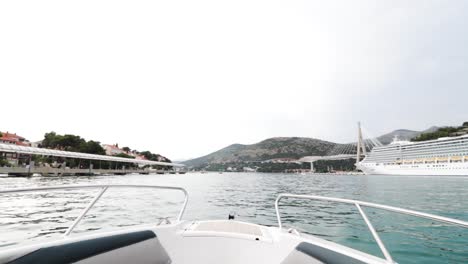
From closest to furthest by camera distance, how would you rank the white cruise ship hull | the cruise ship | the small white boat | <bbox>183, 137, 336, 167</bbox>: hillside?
the small white boat
the white cruise ship hull
the cruise ship
<bbox>183, 137, 336, 167</bbox>: hillside

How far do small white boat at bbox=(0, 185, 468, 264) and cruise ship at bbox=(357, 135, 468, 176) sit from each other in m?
63.9

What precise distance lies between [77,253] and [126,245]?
43cm

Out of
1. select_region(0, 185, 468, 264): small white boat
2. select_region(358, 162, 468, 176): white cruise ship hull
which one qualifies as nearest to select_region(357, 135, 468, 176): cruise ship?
select_region(358, 162, 468, 176): white cruise ship hull

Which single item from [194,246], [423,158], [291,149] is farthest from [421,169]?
[291,149]

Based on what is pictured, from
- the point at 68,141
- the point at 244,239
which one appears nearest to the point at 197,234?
the point at 244,239

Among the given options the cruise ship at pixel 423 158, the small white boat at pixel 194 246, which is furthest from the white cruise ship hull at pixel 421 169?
the small white boat at pixel 194 246

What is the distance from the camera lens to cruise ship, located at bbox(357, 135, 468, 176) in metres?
50.2

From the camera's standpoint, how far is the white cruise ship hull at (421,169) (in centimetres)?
4872

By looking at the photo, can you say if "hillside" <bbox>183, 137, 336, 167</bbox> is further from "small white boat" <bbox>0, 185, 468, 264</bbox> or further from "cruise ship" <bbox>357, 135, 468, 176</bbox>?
"small white boat" <bbox>0, 185, 468, 264</bbox>

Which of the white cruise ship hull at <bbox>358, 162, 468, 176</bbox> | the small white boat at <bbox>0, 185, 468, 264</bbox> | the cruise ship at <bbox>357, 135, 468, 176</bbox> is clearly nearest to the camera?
the small white boat at <bbox>0, 185, 468, 264</bbox>

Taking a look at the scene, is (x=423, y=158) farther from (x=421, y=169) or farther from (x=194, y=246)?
(x=194, y=246)

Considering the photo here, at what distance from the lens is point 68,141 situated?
58312mm

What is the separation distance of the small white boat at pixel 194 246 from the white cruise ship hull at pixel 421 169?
63.9 m

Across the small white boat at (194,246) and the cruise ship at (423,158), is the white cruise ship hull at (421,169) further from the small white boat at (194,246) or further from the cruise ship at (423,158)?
the small white boat at (194,246)
